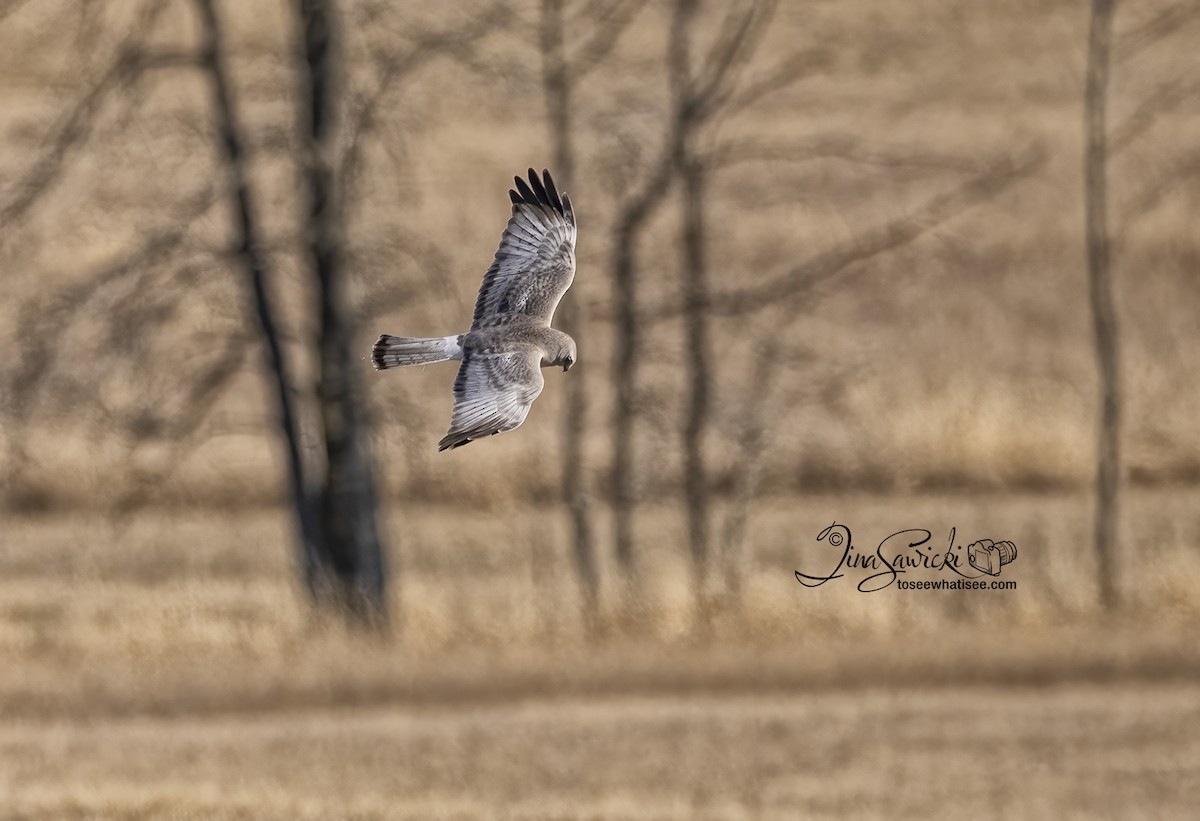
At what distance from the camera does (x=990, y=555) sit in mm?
14016

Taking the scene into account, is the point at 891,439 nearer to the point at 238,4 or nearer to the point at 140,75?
the point at 140,75

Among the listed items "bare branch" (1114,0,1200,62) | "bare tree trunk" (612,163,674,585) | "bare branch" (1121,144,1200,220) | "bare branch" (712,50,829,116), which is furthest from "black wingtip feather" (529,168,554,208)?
"bare branch" (1121,144,1200,220)

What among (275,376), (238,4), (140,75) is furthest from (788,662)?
(238,4)

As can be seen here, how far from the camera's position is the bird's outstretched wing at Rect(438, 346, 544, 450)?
6.66 m

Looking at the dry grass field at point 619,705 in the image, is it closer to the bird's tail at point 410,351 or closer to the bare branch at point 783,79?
the bare branch at point 783,79

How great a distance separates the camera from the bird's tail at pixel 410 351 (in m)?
7.00

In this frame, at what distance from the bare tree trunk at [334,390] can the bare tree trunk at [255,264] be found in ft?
0.44

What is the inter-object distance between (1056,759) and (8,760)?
535 centimetres

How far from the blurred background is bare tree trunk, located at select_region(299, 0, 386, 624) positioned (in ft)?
0.08

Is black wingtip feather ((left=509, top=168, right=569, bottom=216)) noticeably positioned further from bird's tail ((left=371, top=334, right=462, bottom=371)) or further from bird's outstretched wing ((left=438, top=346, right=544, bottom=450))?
bird's outstretched wing ((left=438, top=346, right=544, bottom=450))

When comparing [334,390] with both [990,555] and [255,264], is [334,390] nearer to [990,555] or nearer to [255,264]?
[255,264]

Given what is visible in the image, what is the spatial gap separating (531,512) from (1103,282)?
591 centimetres

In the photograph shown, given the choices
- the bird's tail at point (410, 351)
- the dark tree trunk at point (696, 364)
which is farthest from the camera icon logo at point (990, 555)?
the bird's tail at point (410, 351)

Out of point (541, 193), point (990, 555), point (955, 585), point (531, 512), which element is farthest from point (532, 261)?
point (531, 512)
